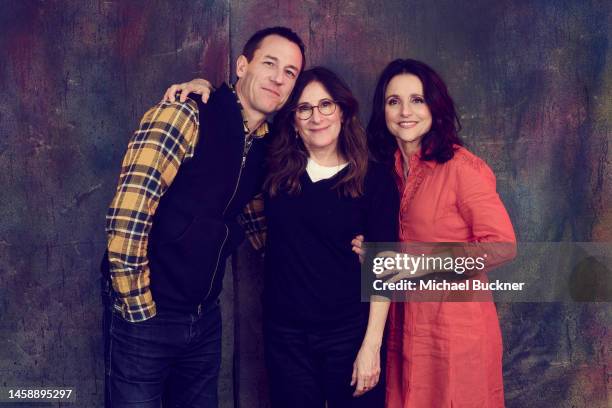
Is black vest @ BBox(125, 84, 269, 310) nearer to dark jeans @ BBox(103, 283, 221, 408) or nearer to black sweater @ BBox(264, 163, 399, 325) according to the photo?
dark jeans @ BBox(103, 283, 221, 408)

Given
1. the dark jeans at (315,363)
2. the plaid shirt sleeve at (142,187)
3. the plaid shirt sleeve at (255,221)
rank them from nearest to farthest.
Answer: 1. the plaid shirt sleeve at (142,187)
2. the dark jeans at (315,363)
3. the plaid shirt sleeve at (255,221)

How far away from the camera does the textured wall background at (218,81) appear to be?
2887 mm

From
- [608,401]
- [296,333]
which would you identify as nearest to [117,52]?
[296,333]

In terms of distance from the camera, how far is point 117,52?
9.48 feet

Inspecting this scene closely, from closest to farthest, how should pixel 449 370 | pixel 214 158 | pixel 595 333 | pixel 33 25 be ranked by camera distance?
pixel 214 158 → pixel 449 370 → pixel 33 25 → pixel 595 333

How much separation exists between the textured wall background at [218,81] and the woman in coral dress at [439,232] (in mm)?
716

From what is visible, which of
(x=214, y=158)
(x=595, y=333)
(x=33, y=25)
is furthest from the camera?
(x=595, y=333)

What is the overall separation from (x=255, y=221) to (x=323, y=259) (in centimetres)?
50

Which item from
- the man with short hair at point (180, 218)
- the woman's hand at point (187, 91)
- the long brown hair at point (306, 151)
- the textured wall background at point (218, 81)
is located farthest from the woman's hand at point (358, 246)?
the textured wall background at point (218, 81)

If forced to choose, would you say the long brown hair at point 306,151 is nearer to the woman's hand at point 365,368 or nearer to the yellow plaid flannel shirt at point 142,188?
the yellow plaid flannel shirt at point 142,188

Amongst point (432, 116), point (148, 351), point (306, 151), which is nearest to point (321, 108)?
point (306, 151)

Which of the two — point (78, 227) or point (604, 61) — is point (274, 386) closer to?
point (78, 227)

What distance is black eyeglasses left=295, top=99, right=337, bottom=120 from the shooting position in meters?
2.14

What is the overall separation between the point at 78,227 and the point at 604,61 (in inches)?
112
